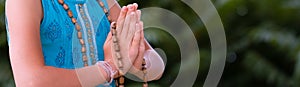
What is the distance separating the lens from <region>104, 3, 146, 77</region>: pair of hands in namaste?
2.90 feet

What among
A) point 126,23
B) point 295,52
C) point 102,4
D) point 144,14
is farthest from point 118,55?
point 295,52

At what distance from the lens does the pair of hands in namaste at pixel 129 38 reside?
89 cm

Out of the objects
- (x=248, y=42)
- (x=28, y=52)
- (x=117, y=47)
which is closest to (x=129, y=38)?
(x=117, y=47)

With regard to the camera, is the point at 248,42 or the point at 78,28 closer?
the point at 78,28

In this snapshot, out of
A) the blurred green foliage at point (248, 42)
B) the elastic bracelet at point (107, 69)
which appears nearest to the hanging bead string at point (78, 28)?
the elastic bracelet at point (107, 69)

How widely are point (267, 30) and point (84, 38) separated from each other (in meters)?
2.03

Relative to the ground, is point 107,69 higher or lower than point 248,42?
higher

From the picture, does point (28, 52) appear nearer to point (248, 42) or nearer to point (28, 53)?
point (28, 53)

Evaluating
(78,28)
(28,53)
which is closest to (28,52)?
(28,53)

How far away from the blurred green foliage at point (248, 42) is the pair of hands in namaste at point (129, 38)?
186cm

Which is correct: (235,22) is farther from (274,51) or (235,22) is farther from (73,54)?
(73,54)

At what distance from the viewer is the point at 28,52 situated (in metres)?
0.85

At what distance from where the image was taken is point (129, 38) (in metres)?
0.89

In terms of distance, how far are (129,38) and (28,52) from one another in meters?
0.15
